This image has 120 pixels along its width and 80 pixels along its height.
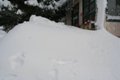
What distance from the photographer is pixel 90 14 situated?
1590 cm

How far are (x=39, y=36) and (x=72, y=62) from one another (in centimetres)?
125

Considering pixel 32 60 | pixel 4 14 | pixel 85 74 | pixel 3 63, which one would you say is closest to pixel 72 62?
pixel 85 74

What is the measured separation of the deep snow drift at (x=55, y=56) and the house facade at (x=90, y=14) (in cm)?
540

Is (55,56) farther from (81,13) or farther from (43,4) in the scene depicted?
(81,13)

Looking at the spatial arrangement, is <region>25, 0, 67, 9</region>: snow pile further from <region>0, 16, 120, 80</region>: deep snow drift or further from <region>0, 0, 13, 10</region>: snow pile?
<region>0, 16, 120, 80</region>: deep snow drift

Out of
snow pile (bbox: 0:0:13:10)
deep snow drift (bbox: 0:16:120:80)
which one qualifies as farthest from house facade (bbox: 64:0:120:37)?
deep snow drift (bbox: 0:16:120:80)

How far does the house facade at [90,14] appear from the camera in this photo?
14008 millimetres

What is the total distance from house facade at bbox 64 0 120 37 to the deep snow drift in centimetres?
540

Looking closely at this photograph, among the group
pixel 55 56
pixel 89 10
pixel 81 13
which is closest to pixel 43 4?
pixel 89 10

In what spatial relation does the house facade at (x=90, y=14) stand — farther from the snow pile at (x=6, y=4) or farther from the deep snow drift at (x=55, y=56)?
the deep snow drift at (x=55, y=56)

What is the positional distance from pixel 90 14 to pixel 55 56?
9561 millimetres

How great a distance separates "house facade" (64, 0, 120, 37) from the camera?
14.0 meters

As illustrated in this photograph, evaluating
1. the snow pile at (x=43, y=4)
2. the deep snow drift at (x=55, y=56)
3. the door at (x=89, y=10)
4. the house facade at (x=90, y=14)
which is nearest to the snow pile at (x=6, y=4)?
the snow pile at (x=43, y=4)

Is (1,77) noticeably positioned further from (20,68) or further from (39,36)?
(39,36)
